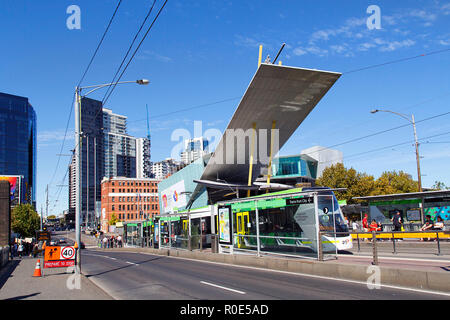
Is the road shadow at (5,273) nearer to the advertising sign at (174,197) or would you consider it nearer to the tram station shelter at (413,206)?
the tram station shelter at (413,206)

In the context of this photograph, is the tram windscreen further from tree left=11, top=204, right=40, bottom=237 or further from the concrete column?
tree left=11, top=204, right=40, bottom=237

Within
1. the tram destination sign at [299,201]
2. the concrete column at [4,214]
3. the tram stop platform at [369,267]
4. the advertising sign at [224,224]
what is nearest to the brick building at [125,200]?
the concrete column at [4,214]

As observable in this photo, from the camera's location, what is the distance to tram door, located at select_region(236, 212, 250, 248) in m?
19.4

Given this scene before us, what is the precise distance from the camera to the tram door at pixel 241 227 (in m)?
19.4

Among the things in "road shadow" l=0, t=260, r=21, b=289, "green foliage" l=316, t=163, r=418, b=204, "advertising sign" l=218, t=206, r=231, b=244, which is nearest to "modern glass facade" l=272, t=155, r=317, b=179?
"green foliage" l=316, t=163, r=418, b=204

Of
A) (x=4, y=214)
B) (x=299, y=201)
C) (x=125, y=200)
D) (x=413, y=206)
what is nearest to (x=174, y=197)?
(x=4, y=214)

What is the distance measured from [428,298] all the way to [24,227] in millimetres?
97114

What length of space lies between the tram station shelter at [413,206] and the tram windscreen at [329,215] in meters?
6.99

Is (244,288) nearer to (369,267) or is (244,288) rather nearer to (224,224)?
(369,267)

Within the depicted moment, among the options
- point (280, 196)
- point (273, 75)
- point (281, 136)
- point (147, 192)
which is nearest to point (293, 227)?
point (280, 196)

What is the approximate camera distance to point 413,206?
2533cm

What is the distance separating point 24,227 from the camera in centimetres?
9094

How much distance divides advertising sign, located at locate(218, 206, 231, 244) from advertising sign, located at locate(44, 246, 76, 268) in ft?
25.6
